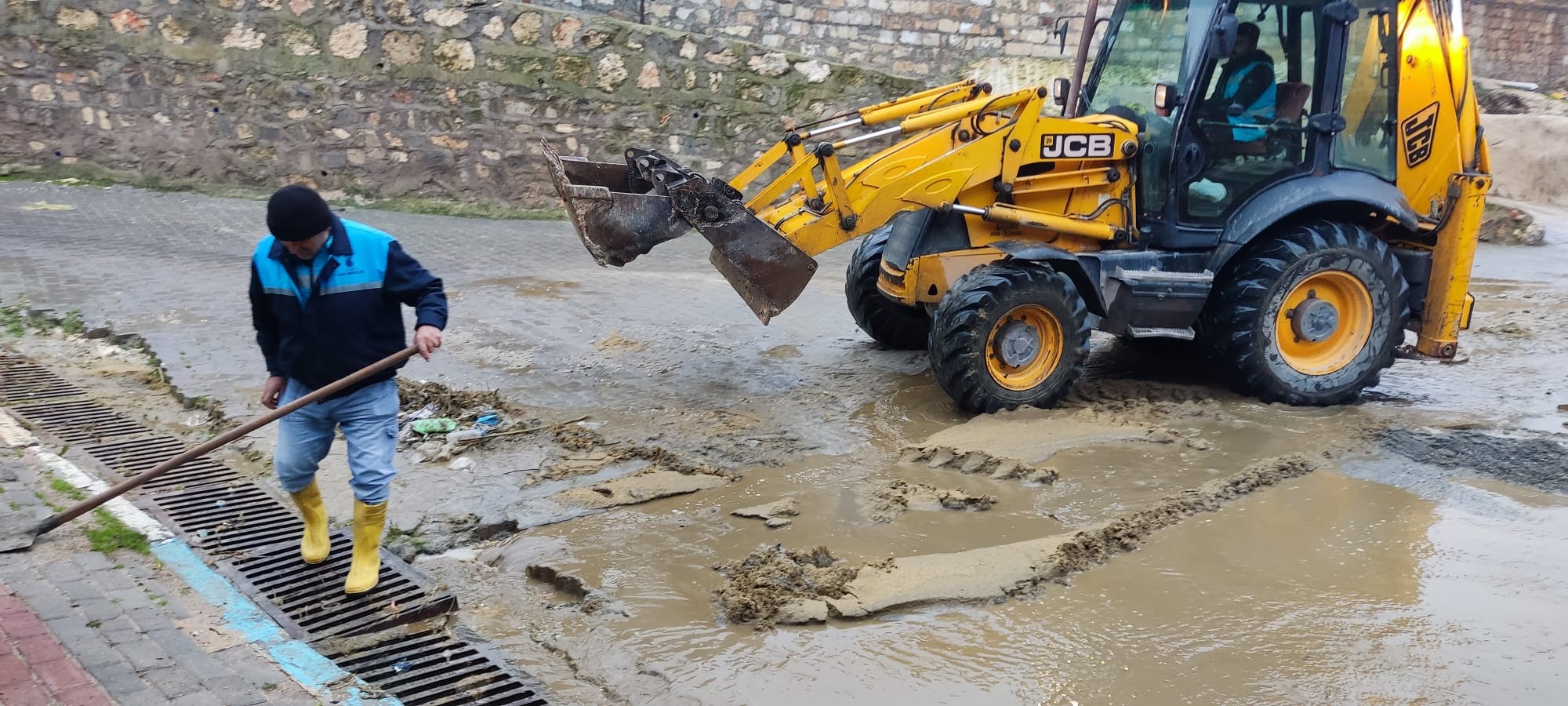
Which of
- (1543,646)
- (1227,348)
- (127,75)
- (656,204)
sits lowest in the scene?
(1543,646)

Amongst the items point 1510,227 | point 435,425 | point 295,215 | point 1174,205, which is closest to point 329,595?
point 295,215

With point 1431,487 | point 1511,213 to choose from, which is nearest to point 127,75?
point 1431,487

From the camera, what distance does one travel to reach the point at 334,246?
3.93 metres

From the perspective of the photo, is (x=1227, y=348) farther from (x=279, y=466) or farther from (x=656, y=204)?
(x=279, y=466)

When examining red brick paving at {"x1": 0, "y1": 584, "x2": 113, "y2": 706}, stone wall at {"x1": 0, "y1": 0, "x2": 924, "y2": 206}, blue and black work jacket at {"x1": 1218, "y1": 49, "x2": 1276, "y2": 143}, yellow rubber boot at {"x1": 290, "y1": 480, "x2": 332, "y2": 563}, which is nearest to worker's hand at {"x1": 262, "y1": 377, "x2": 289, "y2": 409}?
yellow rubber boot at {"x1": 290, "y1": 480, "x2": 332, "y2": 563}

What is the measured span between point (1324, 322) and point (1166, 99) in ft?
5.35

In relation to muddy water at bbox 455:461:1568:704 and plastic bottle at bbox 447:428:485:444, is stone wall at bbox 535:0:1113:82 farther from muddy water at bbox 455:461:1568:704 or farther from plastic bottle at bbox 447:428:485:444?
muddy water at bbox 455:461:1568:704

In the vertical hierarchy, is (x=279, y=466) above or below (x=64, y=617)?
above

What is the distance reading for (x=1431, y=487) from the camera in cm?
547

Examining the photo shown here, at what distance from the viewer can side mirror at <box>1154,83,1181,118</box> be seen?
6531mm

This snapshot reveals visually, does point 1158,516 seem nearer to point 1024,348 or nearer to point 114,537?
point 1024,348

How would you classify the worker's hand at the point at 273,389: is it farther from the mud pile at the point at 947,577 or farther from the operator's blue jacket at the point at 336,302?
the mud pile at the point at 947,577

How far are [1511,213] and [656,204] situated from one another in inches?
469

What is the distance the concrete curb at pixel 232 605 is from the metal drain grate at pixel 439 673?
4.3 inches
